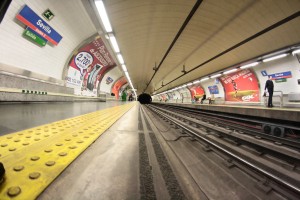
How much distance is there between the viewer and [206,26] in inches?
301

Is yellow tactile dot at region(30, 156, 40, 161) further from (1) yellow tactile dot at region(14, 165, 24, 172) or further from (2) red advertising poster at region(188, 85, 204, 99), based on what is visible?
(2) red advertising poster at region(188, 85, 204, 99)

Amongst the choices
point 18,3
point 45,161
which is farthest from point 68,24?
point 45,161

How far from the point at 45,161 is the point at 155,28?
8077 millimetres

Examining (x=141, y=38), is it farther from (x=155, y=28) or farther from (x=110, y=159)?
(x=110, y=159)

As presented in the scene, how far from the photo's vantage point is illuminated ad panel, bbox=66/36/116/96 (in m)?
10.3

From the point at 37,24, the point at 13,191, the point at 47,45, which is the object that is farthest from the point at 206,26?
the point at 13,191

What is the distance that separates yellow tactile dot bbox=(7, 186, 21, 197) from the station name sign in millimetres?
7141

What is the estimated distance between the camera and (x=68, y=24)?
7676 millimetres

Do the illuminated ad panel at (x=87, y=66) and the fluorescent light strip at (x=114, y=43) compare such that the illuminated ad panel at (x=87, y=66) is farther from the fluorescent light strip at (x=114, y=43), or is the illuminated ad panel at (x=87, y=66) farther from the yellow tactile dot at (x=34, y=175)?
the yellow tactile dot at (x=34, y=175)

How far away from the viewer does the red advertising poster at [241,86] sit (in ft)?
48.7

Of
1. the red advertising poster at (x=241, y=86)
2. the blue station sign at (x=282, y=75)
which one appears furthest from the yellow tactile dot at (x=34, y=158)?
the red advertising poster at (x=241, y=86)

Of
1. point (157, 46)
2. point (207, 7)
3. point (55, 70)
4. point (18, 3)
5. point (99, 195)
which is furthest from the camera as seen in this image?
point (157, 46)

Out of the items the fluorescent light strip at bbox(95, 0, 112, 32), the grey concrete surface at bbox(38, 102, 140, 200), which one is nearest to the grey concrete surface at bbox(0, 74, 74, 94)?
the fluorescent light strip at bbox(95, 0, 112, 32)

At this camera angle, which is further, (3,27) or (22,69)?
(22,69)
